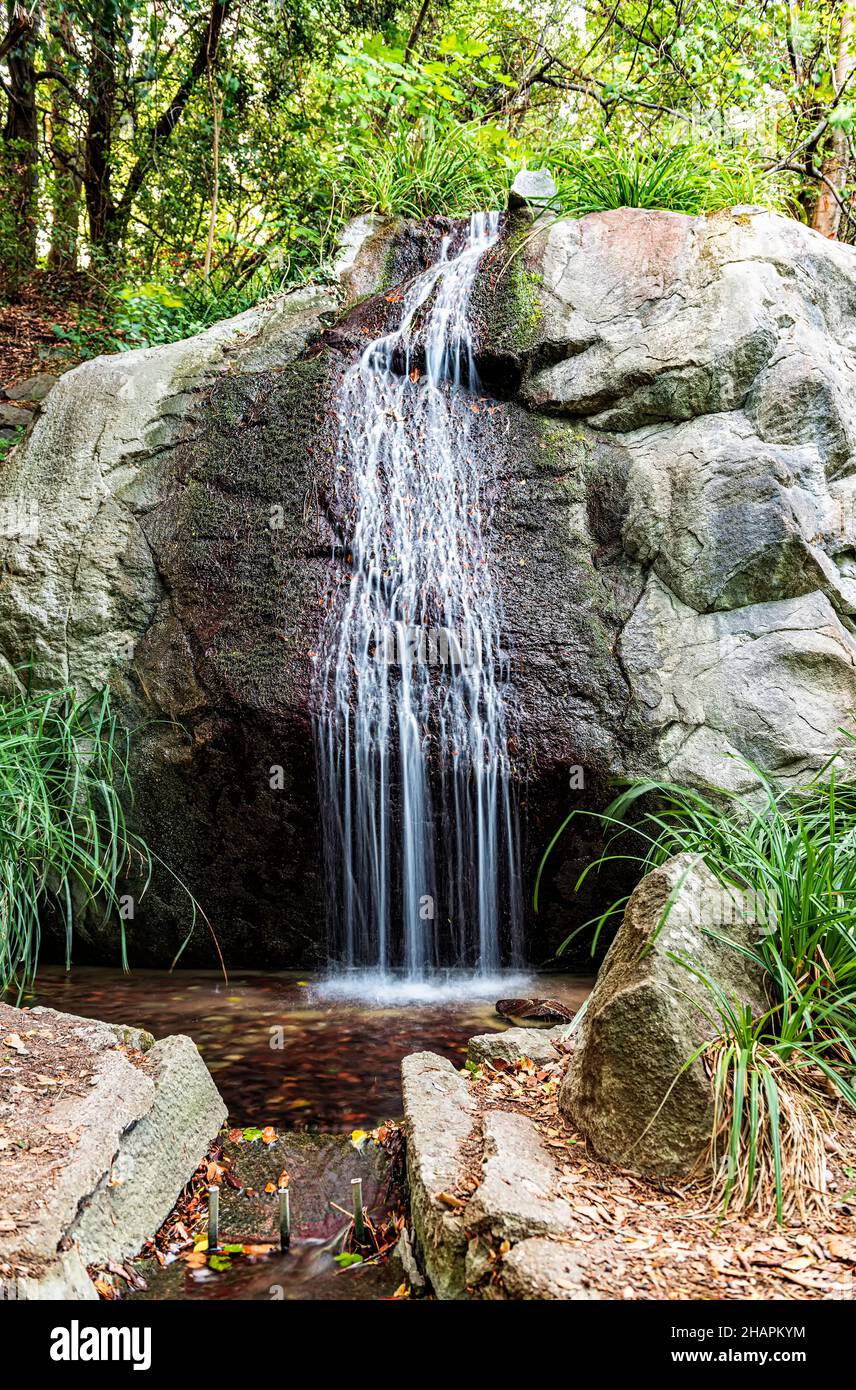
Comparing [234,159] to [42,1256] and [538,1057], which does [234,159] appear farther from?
[42,1256]

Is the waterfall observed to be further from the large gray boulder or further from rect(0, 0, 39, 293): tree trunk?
rect(0, 0, 39, 293): tree trunk

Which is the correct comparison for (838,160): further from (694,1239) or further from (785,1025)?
(694,1239)

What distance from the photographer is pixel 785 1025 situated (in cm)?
A: 216

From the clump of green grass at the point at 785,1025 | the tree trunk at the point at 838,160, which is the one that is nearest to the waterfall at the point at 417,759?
Result: the clump of green grass at the point at 785,1025

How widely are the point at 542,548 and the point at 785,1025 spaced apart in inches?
113

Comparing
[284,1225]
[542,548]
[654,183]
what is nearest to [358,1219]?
[284,1225]

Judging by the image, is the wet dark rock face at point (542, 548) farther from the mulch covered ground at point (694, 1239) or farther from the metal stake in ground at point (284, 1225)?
the mulch covered ground at point (694, 1239)

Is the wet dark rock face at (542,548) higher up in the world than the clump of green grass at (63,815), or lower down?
higher up

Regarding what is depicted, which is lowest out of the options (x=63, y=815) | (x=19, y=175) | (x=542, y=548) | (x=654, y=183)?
(x=63, y=815)

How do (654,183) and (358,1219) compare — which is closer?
(358,1219)

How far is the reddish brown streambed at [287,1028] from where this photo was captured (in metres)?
2.98

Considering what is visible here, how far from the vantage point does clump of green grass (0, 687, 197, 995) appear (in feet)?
13.1

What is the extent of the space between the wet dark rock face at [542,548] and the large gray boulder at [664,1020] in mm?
1881

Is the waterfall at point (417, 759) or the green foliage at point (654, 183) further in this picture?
the green foliage at point (654, 183)
